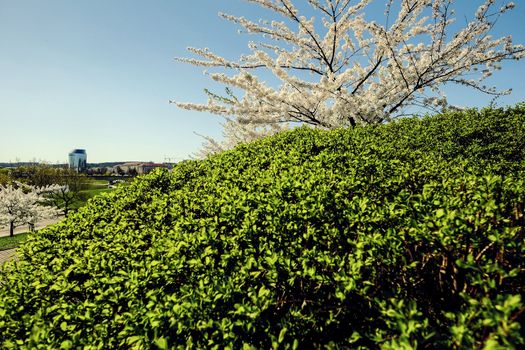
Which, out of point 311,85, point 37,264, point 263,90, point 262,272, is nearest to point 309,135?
point 311,85

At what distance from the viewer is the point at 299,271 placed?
8.39 feet

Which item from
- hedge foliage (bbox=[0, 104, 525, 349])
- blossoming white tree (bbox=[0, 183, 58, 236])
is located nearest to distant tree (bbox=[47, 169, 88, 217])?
blossoming white tree (bbox=[0, 183, 58, 236])

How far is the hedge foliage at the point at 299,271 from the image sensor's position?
2.11m

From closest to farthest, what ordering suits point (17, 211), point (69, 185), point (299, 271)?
point (299, 271)
point (17, 211)
point (69, 185)

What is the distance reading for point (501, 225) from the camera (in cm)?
273

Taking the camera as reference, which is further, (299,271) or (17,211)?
(17,211)

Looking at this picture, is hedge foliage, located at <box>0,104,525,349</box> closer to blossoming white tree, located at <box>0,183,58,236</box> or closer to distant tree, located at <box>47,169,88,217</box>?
blossoming white tree, located at <box>0,183,58,236</box>

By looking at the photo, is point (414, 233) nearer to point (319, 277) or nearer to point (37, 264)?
point (319, 277)

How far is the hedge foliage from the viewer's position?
A: 2.11 metres

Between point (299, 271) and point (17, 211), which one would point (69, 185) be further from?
point (299, 271)

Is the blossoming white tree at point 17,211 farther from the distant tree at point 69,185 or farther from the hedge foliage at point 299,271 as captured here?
the hedge foliage at point 299,271

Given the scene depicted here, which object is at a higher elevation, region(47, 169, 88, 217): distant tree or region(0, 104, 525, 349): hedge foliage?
region(0, 104, 525, 349): hedge foliage

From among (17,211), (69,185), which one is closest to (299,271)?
(17,211)

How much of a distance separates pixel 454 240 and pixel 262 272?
60.3 inches
